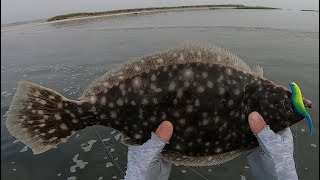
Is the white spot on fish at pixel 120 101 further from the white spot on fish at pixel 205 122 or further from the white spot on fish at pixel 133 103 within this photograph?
the white spot on fish at pixel 205 122

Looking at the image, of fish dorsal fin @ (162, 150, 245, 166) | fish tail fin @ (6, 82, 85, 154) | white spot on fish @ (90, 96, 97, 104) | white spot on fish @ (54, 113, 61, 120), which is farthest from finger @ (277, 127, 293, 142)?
white spot on fish @ (54, 113, 61, 120)

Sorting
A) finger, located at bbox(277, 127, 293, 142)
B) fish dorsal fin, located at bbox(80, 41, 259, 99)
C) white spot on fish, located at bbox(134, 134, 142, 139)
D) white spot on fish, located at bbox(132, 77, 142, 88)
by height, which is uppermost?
fish dorsal fin, located at bbox(80, 41, 259, 99)

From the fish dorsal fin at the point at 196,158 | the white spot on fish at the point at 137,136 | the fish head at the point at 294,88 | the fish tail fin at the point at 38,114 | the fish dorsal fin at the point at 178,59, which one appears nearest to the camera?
the fish head at the point at 294,88

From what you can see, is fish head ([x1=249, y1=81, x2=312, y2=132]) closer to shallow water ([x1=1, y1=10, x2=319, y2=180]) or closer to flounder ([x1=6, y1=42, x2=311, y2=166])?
flounder ([x1=6, y1=42, x2=311, y2=166])

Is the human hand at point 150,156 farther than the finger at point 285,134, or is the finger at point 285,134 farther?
the finger at point 285,134

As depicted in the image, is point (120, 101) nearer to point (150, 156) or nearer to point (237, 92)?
point (150, 156)

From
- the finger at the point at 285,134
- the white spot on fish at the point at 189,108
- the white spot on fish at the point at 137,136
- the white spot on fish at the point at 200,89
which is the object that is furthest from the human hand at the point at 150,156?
the finger at the point at 285,134

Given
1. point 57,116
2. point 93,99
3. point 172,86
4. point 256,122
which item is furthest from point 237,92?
point 57,116
